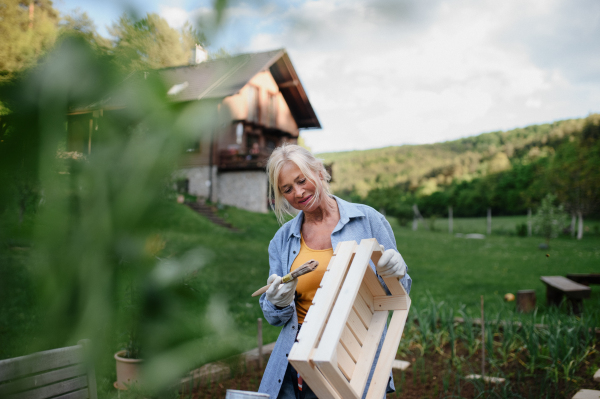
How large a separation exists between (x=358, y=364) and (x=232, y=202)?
47.1 feet

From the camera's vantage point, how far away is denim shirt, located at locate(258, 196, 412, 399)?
1564mm

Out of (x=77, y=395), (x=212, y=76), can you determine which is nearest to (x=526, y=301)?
(x=77, y=395)

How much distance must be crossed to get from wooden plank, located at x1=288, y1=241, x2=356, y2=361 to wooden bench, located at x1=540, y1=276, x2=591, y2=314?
4358mm

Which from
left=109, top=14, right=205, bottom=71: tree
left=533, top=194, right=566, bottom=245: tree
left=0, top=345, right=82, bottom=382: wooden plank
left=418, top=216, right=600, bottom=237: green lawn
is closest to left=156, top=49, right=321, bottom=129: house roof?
left=109, top=14, right=205, bottom=71: tree

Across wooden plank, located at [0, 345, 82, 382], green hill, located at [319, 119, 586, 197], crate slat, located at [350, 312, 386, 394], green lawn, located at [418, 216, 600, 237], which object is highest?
green hill, located at [319, 119, 586, 197]

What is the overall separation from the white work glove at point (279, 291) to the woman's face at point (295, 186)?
42 cm

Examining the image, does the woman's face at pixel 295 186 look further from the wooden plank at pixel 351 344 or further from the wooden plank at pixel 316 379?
the wooden plank at pixel 316 379

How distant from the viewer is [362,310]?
118cm

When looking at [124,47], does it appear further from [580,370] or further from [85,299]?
[580,370]

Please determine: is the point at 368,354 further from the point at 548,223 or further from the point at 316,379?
the point at 548,223

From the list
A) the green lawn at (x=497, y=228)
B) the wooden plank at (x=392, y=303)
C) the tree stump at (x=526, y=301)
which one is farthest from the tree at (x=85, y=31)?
the green lawn at (x=497, y=228)

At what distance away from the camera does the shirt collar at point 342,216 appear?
1706mm

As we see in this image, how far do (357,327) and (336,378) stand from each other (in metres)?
0.31

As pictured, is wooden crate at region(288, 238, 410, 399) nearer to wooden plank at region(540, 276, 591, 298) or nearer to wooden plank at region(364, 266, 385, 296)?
wooden plank at region(364, 266, 385, 296)
